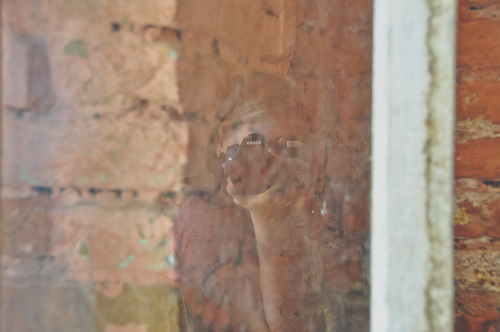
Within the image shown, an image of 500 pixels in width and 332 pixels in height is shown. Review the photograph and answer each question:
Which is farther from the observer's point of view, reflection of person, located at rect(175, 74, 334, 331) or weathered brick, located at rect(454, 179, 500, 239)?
weathered brick, located at rect(454, 179, 500, 239)

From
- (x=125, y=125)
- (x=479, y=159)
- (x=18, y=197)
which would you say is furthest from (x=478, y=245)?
(x=18, y=197)

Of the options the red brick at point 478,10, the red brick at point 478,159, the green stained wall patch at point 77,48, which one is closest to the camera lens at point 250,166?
the green stained wall patch at point 77,48

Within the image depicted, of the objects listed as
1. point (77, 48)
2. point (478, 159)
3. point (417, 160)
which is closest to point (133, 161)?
point (77, 48)

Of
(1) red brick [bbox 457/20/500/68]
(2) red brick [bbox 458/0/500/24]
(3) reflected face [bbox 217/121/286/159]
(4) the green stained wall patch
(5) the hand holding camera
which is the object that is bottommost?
(5) the hand holding camera

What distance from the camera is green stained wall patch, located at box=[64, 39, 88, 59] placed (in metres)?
0.44

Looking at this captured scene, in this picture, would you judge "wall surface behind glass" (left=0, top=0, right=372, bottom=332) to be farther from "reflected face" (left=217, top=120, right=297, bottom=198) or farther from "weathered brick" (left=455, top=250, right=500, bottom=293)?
"weathered brick" (left=455, top=250, right=500, bottom=293)

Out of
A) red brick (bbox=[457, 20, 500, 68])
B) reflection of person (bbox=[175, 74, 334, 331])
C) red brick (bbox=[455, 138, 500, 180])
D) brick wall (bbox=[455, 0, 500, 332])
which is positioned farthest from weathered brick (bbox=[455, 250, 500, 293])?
red brick (bbox=[457, 20, 500, 68])

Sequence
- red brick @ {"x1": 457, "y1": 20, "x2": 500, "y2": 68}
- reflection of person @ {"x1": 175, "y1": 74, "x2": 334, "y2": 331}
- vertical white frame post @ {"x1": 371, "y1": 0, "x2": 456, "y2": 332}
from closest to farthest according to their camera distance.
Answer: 1. vertical white frame post @ {"x1": 371, "y1": 0, "x2": 456, "y2": 332}
2. reflection of person @ {"x1": 175, "y1": 74, "x2": 334, "y2": 331}
3. red brick @ {"x1": 457, "y1": 20, "x2": 500, "y2": 68}

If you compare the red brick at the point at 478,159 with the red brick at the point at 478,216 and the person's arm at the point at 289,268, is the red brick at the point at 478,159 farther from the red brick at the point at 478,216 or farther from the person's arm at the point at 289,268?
the person's arm at the point at 289,268

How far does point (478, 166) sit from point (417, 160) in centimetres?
37

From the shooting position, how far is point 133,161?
46cm

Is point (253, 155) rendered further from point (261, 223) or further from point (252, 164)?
point (261, 223)

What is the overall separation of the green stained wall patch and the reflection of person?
20 cm

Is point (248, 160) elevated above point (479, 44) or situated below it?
below
